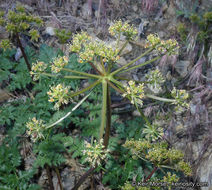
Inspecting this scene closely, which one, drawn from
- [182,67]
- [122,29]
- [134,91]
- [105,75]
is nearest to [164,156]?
[134,91]

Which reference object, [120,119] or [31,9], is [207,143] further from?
[31,9]

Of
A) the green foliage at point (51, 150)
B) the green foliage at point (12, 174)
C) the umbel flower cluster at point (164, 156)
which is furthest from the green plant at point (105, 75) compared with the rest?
the green foliage at point (12, 174)

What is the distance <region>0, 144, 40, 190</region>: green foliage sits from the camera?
3.28 metres

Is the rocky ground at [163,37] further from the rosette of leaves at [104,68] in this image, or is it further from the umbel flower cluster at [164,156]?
the rosette of leaves at [104,68]

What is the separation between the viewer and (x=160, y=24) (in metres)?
5.21

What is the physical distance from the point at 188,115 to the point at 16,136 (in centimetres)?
308

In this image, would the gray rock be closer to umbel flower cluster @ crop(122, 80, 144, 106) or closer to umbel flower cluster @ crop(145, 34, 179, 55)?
umbel flower cluster @ crop(145, 34, 179, 55)

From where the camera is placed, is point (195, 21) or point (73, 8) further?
point (73, 8)

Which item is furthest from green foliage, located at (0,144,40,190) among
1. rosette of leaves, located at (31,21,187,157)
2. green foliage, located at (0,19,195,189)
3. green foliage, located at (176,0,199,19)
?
green foliage, located at (176,0,199,19)

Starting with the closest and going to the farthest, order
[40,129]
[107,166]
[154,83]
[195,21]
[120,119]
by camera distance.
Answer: [40,129], [154,83], [107,166], [195,21], [120,119]

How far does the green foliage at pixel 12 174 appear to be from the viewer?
328 centimetres

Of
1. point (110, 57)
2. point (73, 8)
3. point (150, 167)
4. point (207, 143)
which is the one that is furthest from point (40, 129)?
point (73, 8)

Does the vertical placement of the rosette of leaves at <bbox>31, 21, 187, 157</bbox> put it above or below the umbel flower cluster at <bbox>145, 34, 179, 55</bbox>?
below

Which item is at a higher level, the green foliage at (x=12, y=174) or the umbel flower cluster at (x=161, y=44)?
the umbel flower cluster at (x=161, y=44)
